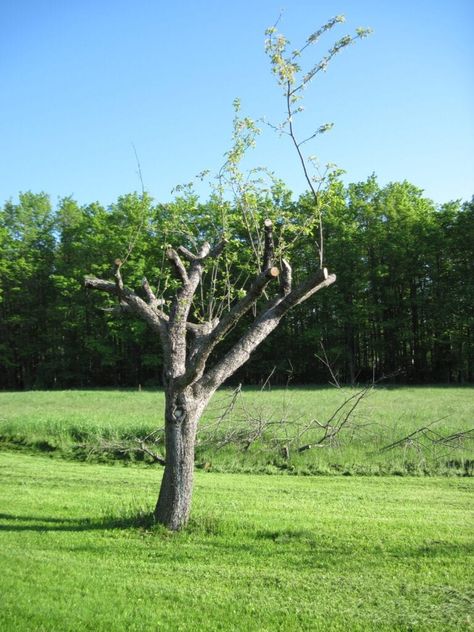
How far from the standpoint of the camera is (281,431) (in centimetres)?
1659

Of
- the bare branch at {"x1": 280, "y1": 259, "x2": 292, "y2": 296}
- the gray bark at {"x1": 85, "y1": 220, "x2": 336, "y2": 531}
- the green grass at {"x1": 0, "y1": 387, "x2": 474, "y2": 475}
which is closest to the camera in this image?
the gray bark at {"x1": 85, "y1": 220, "x2": 336, "y2": 531}

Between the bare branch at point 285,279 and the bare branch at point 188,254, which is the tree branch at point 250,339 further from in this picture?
the bare branch at point 188,254

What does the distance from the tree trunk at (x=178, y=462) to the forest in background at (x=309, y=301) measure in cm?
3240

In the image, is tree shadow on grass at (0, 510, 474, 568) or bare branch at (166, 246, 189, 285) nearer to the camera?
tree shadow on grass at (0, 510, 474, 568)

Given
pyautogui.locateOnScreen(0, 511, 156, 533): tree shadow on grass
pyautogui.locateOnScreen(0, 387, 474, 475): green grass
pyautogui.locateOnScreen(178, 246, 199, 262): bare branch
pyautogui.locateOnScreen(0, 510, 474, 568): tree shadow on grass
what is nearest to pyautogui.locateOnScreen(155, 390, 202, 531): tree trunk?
pyautogui.locateOnScreen(0, 510, 474, 568): tree shadow on grass

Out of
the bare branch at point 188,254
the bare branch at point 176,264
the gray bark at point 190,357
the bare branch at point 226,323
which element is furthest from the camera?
the bare branch at point 188,254

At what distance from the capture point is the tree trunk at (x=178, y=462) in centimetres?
740

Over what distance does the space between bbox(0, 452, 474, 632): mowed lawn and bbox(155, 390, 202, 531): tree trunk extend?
10.0 inches

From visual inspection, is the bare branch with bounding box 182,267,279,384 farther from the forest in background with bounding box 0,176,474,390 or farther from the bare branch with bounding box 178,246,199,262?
the forest in background with bounding box 0,176,474,390

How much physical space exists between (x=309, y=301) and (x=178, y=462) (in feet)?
135

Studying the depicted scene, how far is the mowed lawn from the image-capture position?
483cm

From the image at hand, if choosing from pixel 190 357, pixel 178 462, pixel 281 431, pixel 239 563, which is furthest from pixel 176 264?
pixel 281 431

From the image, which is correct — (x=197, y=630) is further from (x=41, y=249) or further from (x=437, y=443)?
(x=41, y=249)

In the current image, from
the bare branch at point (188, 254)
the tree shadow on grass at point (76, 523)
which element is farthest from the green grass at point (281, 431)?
the tree shadow on grass at point (76, 523)
